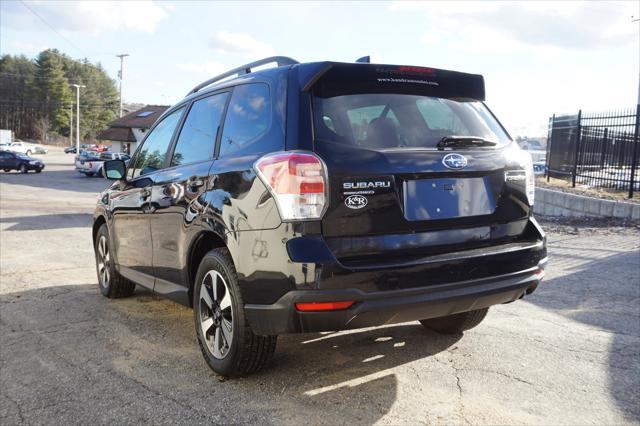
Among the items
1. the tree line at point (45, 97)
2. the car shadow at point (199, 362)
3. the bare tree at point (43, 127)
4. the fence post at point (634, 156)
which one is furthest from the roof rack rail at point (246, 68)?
the bare tree at point (43, 127)

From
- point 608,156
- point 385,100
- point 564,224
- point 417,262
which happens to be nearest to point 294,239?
point 417,262

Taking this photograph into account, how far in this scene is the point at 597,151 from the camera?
14062 millimetres

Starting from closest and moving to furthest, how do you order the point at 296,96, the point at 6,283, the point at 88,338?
the point at 296,96, the point at 88,338, the point at 6,283

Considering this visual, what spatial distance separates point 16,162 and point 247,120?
4435cm

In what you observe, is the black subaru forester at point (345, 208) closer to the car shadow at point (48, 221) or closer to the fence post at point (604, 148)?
the car shadow at point (48, 221)

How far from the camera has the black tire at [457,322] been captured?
417 centimetres

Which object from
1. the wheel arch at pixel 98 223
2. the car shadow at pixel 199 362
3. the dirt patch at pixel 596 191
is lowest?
the car shadow at pixel 199 362

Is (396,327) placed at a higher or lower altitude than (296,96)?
lower

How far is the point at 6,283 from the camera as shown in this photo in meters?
6.34

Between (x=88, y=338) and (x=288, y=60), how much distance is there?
2656 mm

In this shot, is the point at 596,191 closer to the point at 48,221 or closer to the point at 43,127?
the point at 48,221

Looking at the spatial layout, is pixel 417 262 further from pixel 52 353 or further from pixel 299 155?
pixel 52 353

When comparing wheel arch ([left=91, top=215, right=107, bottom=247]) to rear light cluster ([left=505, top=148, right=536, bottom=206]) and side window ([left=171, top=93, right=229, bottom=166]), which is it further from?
rear light cluster ([left=505, top=148, right=536, bottom=206])

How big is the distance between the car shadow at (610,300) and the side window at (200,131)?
2958 millimetres
